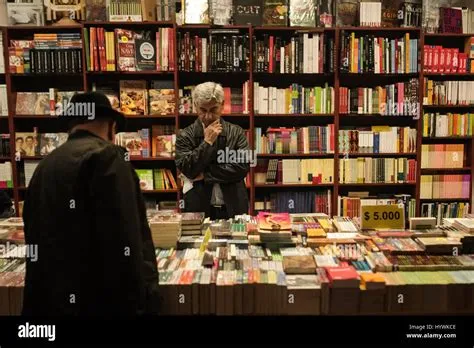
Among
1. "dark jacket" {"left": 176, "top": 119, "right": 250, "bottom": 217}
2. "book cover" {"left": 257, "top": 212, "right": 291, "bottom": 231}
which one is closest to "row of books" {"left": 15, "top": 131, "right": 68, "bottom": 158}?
"dark jacket" {"left": 176, "top": 119, "right": 250, "bottom": 217}

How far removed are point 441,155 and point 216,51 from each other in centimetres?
253

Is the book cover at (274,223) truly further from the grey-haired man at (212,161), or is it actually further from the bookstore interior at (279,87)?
the bookstore interior at (279,87)

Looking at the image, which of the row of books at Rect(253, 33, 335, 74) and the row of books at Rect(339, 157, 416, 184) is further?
the row of books at Rect(339, 157, 416, 184)

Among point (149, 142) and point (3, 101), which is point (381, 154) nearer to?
point (149, 142)

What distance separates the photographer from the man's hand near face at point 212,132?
297 cm

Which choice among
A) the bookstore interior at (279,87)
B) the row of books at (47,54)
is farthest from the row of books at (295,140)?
the row of books at (47,54)

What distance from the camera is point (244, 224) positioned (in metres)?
2.50

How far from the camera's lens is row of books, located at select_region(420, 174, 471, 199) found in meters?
4.57

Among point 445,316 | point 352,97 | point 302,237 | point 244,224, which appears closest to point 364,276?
point 445,316

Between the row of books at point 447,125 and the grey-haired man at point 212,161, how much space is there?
2.37 m

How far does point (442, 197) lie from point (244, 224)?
2.97 metres

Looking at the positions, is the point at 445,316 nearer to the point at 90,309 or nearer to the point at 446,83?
the point at 90,309

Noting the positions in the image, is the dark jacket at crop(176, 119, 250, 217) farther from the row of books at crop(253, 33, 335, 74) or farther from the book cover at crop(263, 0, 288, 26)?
the book cover at crop(263, 0, 288, 26)

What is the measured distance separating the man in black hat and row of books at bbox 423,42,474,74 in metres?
3.79
